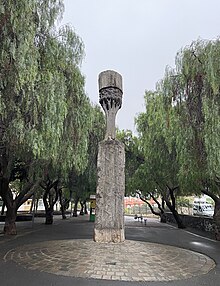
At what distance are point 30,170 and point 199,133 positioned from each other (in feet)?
24.0

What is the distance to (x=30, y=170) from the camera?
12039 mm

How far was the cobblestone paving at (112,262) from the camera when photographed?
5.47 meters

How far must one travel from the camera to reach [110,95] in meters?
9.88

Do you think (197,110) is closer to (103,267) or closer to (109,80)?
(109,80)

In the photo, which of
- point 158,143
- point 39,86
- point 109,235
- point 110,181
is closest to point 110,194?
point 110,181

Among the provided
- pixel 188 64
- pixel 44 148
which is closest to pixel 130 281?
pixel 44 148

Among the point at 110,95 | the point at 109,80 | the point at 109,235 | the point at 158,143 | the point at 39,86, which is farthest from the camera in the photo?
the point at 158,143

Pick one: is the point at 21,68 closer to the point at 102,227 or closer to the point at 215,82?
the point at 102,227

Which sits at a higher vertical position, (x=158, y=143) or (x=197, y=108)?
(x=197, y=108)

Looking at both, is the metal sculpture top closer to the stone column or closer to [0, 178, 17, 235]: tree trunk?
the stone column

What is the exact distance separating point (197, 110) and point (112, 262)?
24.0 feet

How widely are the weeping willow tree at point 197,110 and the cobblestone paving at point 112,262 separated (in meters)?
3.79

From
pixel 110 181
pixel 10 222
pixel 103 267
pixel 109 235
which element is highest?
pixel 110 181

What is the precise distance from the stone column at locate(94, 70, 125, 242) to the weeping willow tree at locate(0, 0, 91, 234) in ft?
5.19
